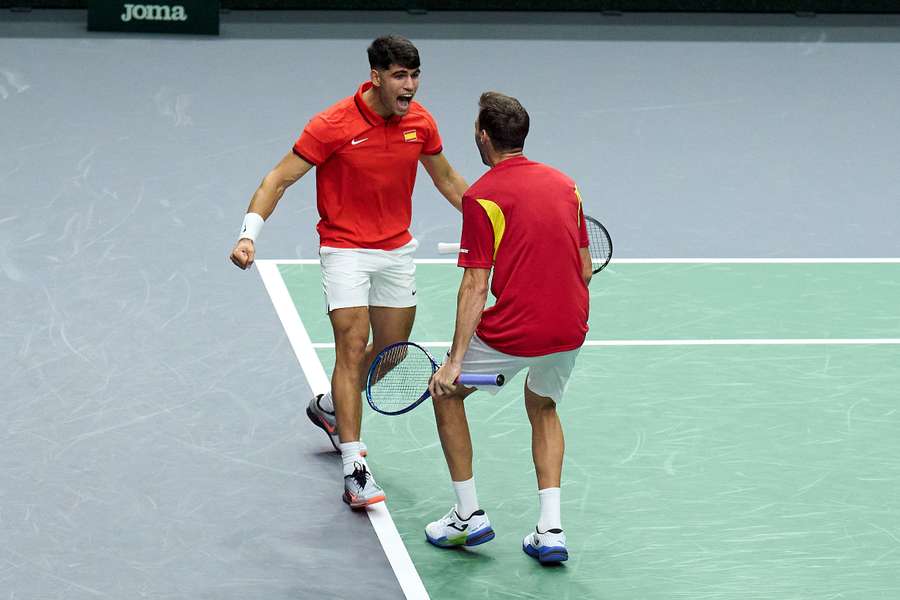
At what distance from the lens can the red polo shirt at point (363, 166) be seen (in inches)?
255

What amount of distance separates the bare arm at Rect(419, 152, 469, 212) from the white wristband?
88cm

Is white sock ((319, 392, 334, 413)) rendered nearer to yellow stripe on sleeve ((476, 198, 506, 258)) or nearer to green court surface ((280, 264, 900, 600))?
green court surface ((280, 264, 900, 600))

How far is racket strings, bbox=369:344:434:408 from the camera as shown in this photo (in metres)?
6.30

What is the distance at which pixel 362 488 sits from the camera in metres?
6.41

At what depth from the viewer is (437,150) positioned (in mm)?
6824

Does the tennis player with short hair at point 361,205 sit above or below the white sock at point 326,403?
above

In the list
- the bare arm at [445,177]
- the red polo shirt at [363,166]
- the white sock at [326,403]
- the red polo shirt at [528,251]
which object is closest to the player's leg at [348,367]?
the red polo shirt at [363,166]

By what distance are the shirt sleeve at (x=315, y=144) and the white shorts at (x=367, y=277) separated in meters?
0.43

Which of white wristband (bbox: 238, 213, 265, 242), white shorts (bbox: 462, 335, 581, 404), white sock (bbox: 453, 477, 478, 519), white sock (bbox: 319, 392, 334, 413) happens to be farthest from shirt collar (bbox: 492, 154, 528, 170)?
white sock (bbox: 319, 392, 334, 413)

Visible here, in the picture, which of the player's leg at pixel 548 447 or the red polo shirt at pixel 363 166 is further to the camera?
the red polo shirt at pixel 363 166

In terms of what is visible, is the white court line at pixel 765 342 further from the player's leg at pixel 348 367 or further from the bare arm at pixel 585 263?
the bare arm at pixel 585 263

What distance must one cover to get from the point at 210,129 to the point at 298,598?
25.4 ft

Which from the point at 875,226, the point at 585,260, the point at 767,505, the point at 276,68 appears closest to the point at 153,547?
the point at 585,260

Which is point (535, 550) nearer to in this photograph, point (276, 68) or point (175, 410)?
point (175, 410)
